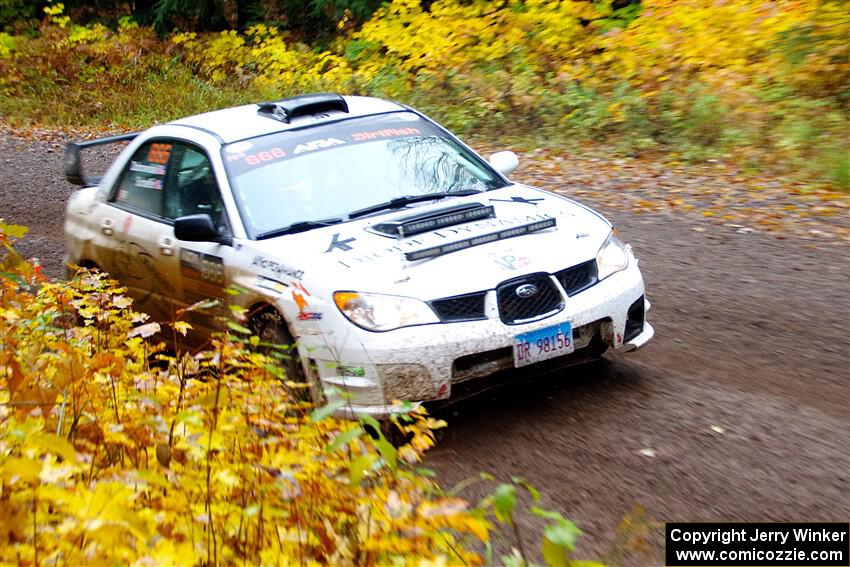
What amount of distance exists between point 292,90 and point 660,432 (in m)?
17.0

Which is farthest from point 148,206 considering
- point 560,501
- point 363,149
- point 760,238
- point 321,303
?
point 760,238

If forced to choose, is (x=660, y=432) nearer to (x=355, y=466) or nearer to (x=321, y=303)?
(x=321, y=303)

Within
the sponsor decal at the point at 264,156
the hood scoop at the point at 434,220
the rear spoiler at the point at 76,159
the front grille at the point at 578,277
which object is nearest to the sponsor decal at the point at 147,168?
the rear spoiler at the point at 76,159

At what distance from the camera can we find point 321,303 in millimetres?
4938

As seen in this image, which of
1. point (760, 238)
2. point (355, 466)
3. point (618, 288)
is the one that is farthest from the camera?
point (760, 238)

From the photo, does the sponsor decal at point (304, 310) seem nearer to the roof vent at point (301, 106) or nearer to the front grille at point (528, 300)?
the front grille at point (528, 300)

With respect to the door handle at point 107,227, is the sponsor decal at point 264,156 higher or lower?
higher

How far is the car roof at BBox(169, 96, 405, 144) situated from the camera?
20.8ft

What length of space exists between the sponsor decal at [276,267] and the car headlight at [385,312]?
422 mm

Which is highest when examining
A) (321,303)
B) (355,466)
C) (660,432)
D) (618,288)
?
(355,466)

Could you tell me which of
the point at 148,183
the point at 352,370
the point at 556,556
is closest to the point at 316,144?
the point at 148,183

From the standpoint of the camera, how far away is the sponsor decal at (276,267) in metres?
5.15

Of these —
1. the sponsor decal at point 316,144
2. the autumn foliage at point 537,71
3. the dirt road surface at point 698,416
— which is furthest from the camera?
the autumn foliage at point 537,71

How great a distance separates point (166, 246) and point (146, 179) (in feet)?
2.76
